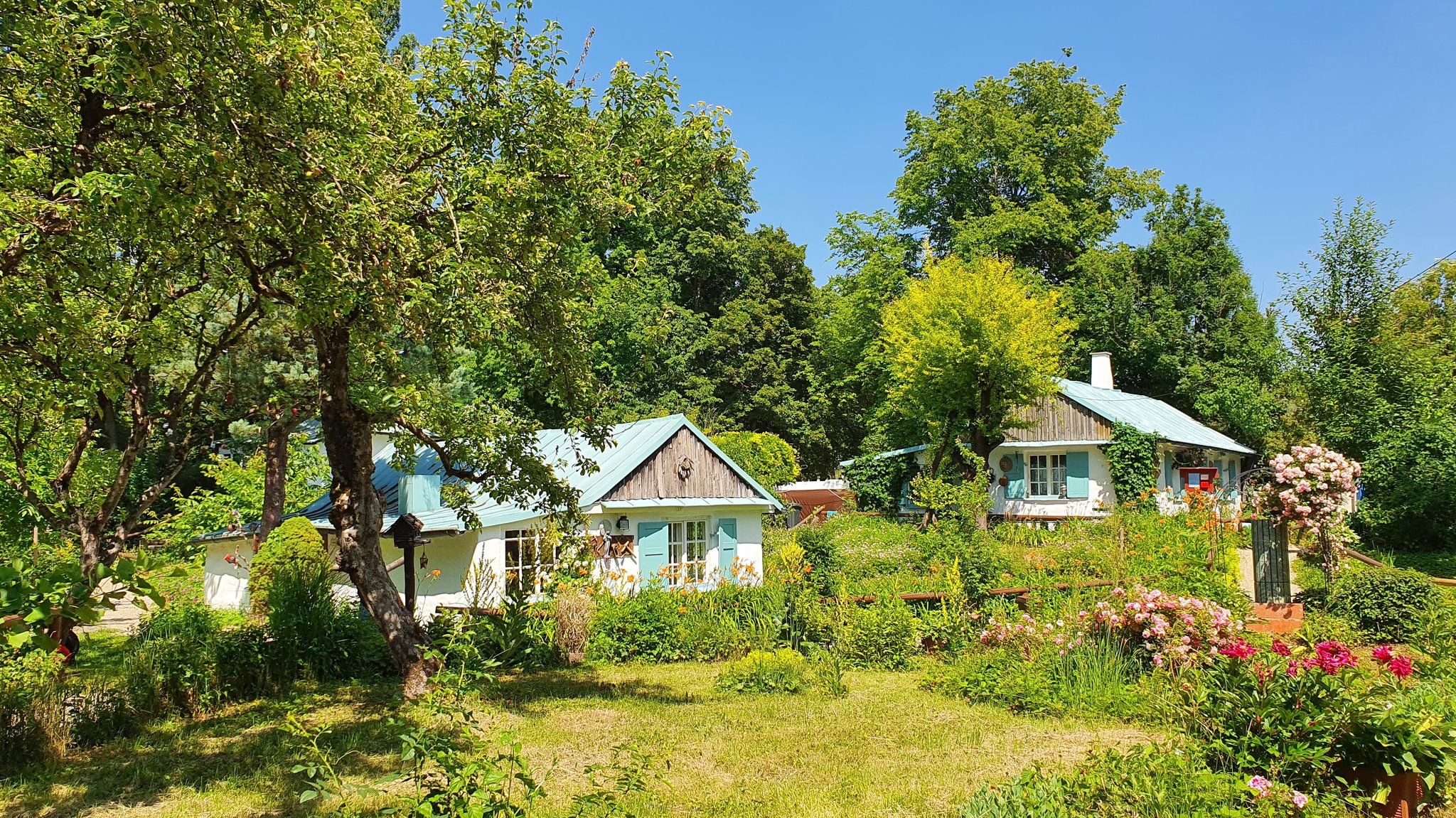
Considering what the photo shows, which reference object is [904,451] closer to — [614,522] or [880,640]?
[614,522]

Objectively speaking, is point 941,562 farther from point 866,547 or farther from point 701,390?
point 701,390

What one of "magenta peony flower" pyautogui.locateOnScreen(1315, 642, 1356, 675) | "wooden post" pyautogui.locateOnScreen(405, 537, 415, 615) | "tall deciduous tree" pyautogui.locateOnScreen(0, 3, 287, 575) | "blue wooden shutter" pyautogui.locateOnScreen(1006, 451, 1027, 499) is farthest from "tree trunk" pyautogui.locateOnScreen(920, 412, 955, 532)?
"tall deciduous tree" pyautogui.locateOnScreen(0, 3, 287, 575)

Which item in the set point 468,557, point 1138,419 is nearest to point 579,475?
point 468,557

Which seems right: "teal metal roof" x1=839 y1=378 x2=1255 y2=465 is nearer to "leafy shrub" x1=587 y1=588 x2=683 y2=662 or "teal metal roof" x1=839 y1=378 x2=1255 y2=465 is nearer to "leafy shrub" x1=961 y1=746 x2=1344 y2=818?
"leafy shrub" x1=587 y1=588 x2=683 y2=662

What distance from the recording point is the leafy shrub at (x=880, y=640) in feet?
35.8

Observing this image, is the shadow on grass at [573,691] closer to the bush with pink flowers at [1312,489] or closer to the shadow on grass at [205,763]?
the shadow on grass at [205,763]

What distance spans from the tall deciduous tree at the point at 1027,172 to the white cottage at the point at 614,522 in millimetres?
18970

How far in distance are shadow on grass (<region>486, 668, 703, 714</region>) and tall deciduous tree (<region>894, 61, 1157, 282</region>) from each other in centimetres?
2664

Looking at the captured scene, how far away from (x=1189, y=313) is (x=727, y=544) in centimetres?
2481

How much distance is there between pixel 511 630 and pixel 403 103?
4.69 meters

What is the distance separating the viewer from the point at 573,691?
991 cm

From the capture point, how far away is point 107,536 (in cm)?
1177

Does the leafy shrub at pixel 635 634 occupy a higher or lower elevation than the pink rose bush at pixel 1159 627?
lower

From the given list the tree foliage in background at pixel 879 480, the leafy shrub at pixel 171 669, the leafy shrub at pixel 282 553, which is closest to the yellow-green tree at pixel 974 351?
the tree foliage in background at pixel 879 480
